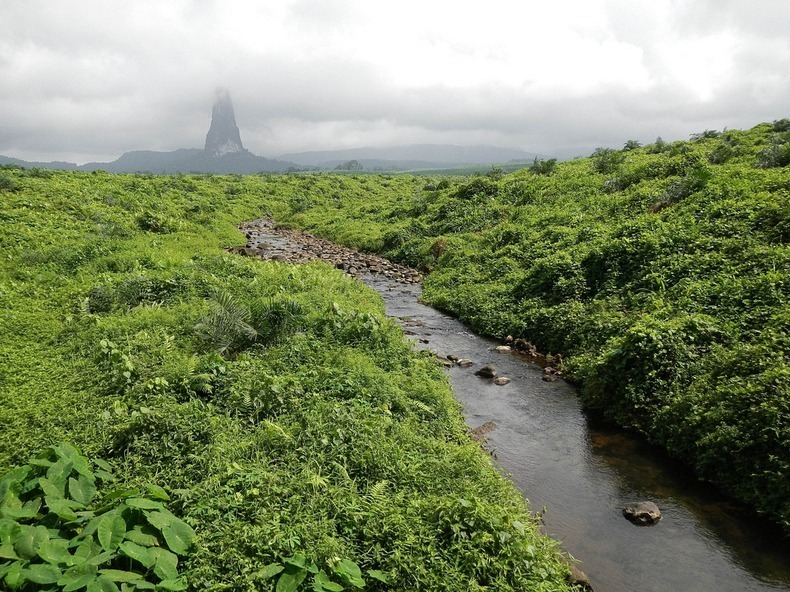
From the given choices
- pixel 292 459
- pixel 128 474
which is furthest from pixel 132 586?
pixel 292 459

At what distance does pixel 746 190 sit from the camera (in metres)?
16.1

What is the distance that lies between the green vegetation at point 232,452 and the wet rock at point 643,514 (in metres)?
1.73

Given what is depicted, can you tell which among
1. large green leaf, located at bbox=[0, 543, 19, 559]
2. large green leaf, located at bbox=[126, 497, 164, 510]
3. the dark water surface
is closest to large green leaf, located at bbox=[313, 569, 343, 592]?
large green leaf, located at bbox=[126, 497, 164, 510]

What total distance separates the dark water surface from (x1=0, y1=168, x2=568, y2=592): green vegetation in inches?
34.5

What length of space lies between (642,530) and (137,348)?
963 centimetres

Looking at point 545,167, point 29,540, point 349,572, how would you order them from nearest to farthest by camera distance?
1. point 29,540
2. point 349,572
3. point 545,167

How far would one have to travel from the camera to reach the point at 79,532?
5.11 meters

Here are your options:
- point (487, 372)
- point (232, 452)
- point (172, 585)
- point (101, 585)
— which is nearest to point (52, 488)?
point (101, 585)

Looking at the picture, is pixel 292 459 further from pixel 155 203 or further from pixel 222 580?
pixel 155 203

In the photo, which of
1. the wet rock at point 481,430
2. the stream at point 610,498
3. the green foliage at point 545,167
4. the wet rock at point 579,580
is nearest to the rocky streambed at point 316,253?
the stream at point 610,498

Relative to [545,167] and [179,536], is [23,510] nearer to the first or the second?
[179,536]

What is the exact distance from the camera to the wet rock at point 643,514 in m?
7.62

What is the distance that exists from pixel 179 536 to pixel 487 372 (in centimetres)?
894

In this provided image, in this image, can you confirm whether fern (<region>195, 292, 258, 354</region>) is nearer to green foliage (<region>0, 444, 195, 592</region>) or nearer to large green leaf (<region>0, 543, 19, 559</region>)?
green foliage (<region>0, 444, 195, 592</region>)
